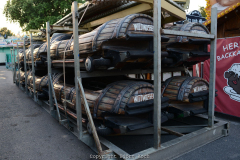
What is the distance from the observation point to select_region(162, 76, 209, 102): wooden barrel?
4.21 meters

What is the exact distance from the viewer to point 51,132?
492 centimetres

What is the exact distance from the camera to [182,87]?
14.1 ft

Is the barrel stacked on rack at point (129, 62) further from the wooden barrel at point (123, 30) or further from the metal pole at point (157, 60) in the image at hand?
the metal pole at point (157, 60)

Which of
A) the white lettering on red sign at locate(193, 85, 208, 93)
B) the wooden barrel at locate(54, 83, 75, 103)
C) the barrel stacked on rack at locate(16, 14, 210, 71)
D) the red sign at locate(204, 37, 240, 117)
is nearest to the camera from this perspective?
the barrel stacked on rack at locate(16, 14, 210, 71)

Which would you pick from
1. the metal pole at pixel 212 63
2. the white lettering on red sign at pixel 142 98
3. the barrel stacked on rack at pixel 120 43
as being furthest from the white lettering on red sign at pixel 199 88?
the white lettering on red sign at pixel 142 98

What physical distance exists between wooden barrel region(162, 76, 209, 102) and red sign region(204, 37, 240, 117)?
1.43m

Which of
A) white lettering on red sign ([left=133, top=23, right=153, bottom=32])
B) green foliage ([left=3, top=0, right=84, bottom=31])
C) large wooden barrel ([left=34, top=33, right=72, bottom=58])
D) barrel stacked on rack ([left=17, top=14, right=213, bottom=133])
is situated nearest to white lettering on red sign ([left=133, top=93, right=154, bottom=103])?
barrel stacked on rack ([left=17, top=14, right=213, bottom=133])

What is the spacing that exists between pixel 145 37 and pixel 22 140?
135 inches

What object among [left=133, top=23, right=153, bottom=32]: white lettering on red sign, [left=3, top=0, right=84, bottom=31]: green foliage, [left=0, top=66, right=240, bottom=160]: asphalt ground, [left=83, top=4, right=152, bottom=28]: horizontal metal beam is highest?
[left=3, top=0, right=84, bottom=31]: green foliage

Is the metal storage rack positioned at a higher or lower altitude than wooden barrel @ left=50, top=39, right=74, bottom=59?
lower

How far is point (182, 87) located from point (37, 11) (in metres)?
20.5

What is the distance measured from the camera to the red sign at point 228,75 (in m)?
5.34

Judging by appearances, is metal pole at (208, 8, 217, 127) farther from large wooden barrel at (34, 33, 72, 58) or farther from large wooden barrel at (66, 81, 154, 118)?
large wooden barrel at (34, 33, 72, 58)

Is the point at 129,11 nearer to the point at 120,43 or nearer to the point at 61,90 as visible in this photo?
the point at 120,43
